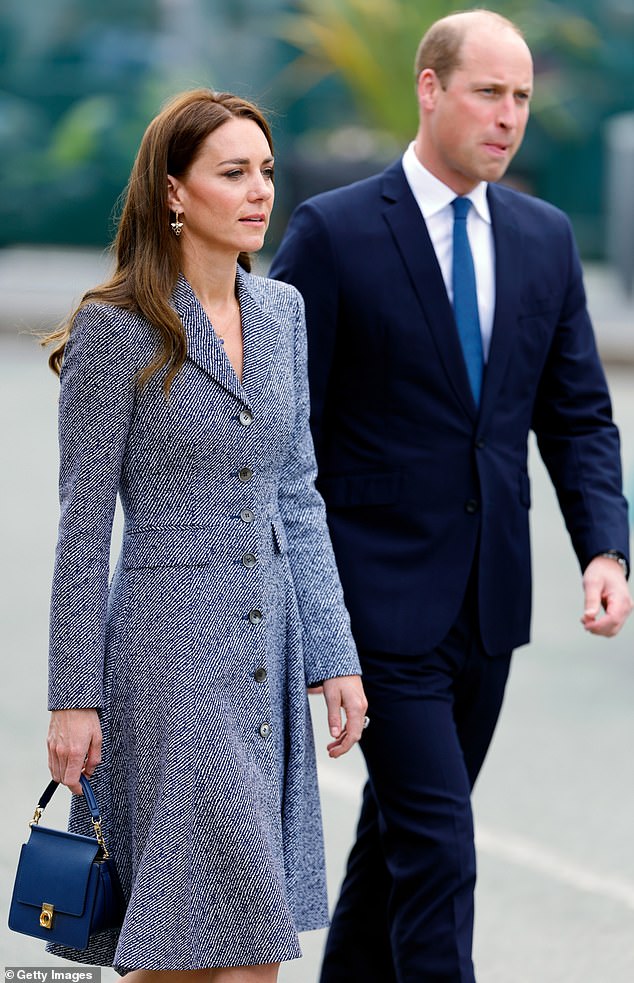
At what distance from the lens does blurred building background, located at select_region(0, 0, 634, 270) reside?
15.8 metres

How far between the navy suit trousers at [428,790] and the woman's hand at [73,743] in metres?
0.63

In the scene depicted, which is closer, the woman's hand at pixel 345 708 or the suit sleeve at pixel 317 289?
the woman's hand at pixel 345 708

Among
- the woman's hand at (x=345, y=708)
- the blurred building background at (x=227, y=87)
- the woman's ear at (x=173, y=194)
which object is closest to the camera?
the woman's ear at (x=173, y=194)

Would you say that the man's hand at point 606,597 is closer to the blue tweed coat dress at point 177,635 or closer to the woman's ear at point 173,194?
the blue tweed coat dress at point 177,635

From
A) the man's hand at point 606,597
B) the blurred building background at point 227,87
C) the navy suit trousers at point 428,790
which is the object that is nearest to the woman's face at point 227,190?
the navy suit trousers at point 428,790

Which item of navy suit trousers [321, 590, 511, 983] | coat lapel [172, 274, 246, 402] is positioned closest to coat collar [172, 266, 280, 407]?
coat lapel [172, 274, 246, 402]

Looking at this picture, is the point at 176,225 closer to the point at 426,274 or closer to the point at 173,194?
the point at 173,194

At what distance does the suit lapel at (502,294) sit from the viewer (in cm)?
325

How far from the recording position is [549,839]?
15.6 ft

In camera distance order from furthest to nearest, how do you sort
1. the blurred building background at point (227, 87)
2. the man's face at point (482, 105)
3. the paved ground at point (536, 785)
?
the blurred building background at point (227, 87)
the paved ground at point (536, 785)
the man's face at point (482, 105)

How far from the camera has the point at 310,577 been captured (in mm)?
2920

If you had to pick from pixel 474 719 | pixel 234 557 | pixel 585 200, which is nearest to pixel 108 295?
pixel 234 557

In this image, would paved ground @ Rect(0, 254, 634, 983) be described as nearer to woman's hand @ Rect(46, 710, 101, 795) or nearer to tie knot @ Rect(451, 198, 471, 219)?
woman's hand @ Rect(46, 710, 101, 795)

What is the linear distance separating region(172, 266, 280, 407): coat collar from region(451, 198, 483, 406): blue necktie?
0.49 meters
